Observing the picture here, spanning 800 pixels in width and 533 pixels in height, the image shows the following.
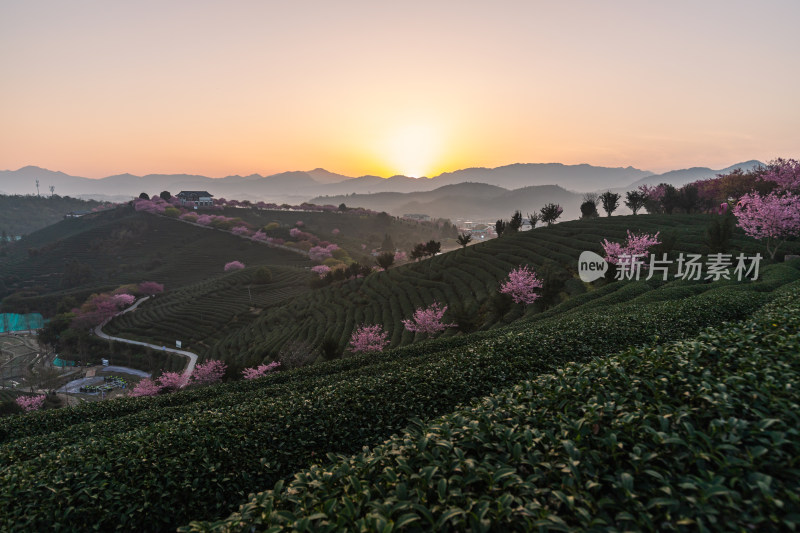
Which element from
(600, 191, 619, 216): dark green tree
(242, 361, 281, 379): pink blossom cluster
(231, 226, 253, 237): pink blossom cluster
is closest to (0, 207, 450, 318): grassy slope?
(231, 226, 253, 237): pink blossom cluster

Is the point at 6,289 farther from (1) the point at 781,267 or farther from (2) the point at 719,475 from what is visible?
(1) the point at 781,267

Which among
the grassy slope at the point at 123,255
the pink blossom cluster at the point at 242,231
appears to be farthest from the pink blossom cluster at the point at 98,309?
the pink blossom cluster at the point at 242,231

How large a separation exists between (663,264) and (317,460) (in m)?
37.7

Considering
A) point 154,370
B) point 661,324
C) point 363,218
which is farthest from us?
point 363,218

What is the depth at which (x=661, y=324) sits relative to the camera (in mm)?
13586

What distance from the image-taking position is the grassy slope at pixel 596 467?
3596mm

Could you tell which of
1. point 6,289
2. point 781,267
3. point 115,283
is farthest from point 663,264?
point 6,289

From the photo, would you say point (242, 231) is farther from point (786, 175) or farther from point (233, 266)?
point (786, 175)

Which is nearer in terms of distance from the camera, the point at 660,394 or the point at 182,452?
the point at 660,394

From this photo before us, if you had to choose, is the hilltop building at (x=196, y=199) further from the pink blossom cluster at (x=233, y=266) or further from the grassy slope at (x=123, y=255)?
the pink blossom cluster at (x=233, y=266)

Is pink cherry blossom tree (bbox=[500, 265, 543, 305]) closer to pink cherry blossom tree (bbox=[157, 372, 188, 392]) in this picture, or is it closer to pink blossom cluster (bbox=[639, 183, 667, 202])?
pink cherry blossom tree (bbox=[157, 372, 188, 392])

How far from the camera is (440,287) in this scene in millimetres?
48812

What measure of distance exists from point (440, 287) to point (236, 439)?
136 ft

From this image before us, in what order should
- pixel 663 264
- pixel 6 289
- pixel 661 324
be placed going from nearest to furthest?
pixel 661 324 → pixel 663 264 → pixel 6 289
